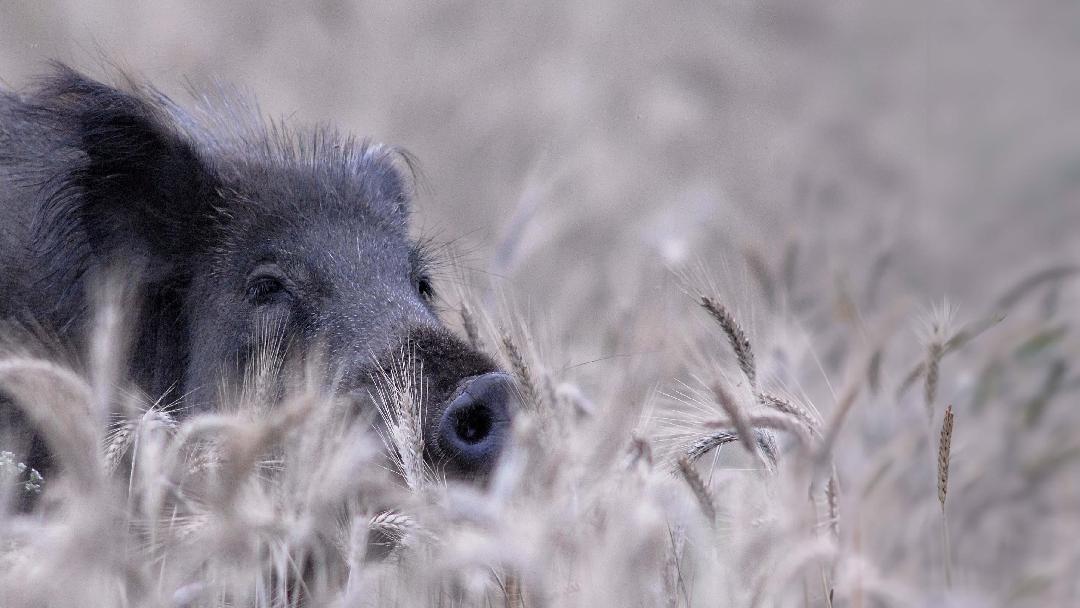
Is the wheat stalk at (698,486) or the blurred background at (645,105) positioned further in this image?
the blurred background at (645,105)

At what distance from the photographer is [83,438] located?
2373mm

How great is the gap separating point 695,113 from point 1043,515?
5704mm

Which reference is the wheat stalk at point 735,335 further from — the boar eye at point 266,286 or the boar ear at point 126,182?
the boar ear at point 126,182

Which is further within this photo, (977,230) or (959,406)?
(977,230)

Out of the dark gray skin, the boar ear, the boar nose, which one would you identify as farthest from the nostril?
the boar ear

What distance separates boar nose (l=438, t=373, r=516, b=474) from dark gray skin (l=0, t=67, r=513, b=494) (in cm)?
44

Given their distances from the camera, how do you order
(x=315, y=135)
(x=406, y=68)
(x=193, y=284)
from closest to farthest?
1. (x=193, y=284)
2. (x=315, y=135)
3. (x=406, y=68)

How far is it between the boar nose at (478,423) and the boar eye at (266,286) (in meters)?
0.92

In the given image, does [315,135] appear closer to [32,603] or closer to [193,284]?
[193,284]

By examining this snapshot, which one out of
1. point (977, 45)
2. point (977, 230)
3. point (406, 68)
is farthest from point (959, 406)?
point (977, 45)

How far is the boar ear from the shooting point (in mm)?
4180

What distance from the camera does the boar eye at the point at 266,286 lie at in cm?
417

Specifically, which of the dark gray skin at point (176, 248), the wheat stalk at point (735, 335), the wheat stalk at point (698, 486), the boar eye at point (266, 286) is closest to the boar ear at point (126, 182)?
→ the dark gray skin at point (176, 248)

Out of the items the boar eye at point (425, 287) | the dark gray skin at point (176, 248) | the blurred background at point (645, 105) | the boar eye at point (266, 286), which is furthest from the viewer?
the blurred background at point (645, 105)
